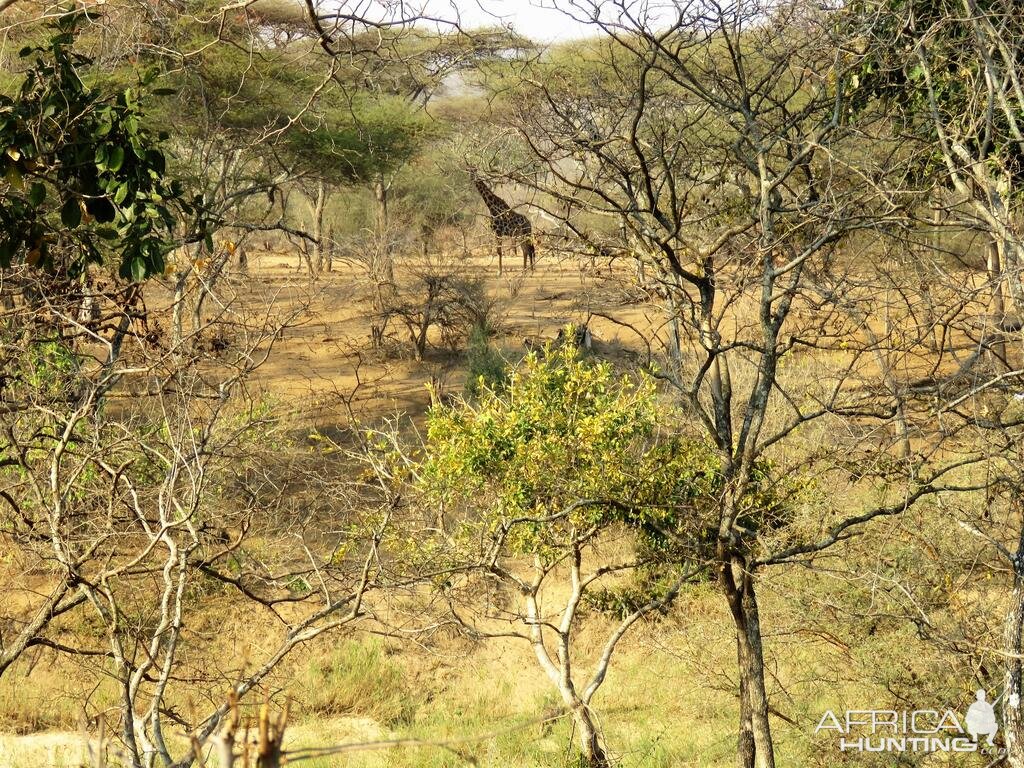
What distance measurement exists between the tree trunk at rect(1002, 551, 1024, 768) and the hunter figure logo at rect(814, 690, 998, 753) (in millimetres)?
1042

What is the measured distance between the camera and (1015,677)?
456 cm

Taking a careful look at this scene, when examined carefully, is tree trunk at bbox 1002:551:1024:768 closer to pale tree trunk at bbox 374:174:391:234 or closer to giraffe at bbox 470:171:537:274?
giraffe at bbox 470:171:537:274

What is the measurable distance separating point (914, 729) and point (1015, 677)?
2366 mm

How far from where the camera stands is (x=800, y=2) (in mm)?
5852

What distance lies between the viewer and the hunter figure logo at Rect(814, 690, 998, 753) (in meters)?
6.01

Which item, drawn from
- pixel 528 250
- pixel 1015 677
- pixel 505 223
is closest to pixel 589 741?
pixel 1015 677

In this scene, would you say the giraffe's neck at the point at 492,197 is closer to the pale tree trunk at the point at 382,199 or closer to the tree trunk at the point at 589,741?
the tree trunk at the point at 589,741

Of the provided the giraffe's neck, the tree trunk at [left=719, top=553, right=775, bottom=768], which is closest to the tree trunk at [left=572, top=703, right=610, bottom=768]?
the tree trunk at [left=719, top=553, right=775, bottom=768]

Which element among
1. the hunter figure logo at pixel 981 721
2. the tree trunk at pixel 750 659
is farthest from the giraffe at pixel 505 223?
the hunter figure logo at pixel 981 721

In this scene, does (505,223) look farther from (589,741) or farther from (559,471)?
(589,741)

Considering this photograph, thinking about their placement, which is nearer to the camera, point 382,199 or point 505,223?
point 505,223

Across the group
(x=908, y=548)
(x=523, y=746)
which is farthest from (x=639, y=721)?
(x=908, y=548)

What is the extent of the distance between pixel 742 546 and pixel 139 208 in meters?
3.51

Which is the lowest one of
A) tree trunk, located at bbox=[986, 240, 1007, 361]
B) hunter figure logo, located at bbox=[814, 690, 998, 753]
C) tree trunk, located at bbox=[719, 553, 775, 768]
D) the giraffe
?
hunter figure logo, located at bbox=[814, 690, 998, 753]
